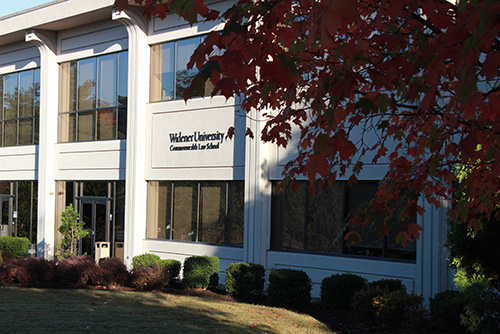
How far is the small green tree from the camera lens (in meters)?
A: 22.2

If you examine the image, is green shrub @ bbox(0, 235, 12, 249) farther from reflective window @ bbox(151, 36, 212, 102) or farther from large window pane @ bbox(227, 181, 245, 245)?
large window pane @ bbox(227, 181, 245, 245)

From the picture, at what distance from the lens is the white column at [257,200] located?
1823cm

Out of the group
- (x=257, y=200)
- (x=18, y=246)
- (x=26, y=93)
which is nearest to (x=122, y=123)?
(x=257, y=200)

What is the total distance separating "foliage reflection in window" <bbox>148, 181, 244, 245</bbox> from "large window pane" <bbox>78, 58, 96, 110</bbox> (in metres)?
4.99

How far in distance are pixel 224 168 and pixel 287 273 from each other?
18.1 feet

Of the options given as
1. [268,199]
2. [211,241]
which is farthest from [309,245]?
[211,241]

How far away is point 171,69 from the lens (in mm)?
21391

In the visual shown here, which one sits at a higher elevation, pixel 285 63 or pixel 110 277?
pixel 285 63

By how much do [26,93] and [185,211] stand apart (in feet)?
38.9

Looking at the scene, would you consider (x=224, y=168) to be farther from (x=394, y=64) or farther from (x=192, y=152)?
(x=394, y=64)

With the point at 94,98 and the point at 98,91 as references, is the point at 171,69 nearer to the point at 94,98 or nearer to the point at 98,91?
the point at 98,91

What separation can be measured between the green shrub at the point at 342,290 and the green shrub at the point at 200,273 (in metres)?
4.13

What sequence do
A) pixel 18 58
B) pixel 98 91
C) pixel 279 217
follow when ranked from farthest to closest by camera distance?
pixel 18 58 → pixel 98 91 → pixel 279 217

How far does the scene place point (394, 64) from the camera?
5.35m
